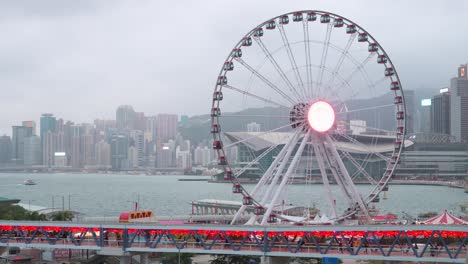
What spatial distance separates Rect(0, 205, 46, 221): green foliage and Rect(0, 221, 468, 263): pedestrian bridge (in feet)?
66.5

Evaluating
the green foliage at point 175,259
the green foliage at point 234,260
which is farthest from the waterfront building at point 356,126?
the green foliage at point 175,259

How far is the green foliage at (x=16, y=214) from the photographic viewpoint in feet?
194

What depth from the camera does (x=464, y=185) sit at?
7480 inches

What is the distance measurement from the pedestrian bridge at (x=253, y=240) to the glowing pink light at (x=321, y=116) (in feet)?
32.2

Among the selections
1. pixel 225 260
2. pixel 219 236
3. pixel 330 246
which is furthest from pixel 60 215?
pixel 330 246

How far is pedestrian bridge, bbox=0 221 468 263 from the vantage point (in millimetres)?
32969

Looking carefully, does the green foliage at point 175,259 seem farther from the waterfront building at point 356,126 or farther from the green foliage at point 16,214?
the green foliage at point 16,214

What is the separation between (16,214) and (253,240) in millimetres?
33845

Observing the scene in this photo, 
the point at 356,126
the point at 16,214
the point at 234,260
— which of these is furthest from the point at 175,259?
the point at 16,214

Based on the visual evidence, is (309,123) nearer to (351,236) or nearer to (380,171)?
(351,236)

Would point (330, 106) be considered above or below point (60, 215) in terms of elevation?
above

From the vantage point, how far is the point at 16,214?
6272cm

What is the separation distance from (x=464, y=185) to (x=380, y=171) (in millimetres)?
22858

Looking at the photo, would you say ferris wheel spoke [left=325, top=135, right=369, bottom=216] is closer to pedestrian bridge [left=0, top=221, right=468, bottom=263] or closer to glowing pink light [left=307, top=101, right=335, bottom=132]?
glowing pink light [left=307, top=101, right=335, bottom=132]
